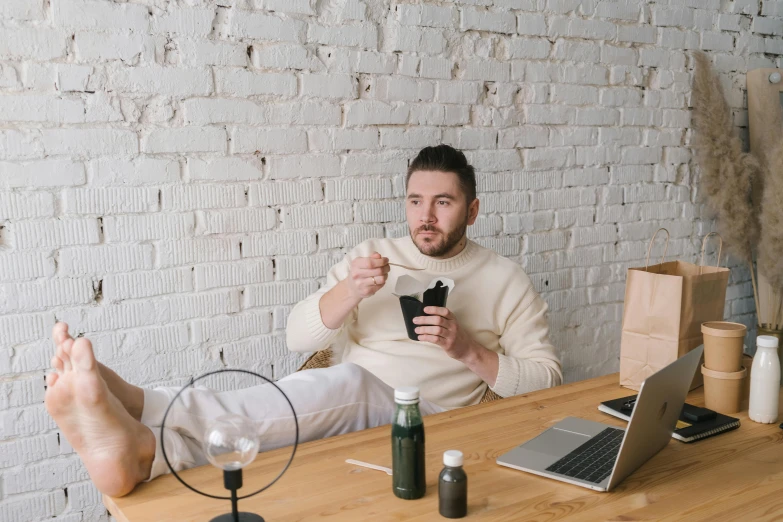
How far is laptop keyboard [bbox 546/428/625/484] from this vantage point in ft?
4.02

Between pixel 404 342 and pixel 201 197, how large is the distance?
0.75m

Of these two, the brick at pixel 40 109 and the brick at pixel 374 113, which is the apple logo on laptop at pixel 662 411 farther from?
the brick at pixel 40 109

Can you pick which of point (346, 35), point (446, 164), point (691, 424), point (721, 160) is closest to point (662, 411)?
point (691, 424)

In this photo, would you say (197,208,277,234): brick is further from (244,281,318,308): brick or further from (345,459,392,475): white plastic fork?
(345,459,392,475): white plastic fork

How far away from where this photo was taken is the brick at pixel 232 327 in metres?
2.18

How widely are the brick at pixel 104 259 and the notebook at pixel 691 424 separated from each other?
4.34ft

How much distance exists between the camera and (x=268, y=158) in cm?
222

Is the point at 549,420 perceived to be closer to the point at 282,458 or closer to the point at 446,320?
the point at 446,320

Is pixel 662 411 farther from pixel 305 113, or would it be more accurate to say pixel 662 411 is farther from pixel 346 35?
pixel 346 35

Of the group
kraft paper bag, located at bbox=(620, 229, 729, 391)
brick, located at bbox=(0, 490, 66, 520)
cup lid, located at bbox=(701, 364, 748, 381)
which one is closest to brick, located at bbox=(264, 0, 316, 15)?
kraft paper bag, located at bbox=(620, 229, 729, 391)

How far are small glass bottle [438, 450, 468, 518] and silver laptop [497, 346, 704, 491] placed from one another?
0.71ft

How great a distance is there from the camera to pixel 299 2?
2.21m

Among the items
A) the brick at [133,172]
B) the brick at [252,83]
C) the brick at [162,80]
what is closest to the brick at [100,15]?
the brick at [162,80]

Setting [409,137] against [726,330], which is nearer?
[726,330]
